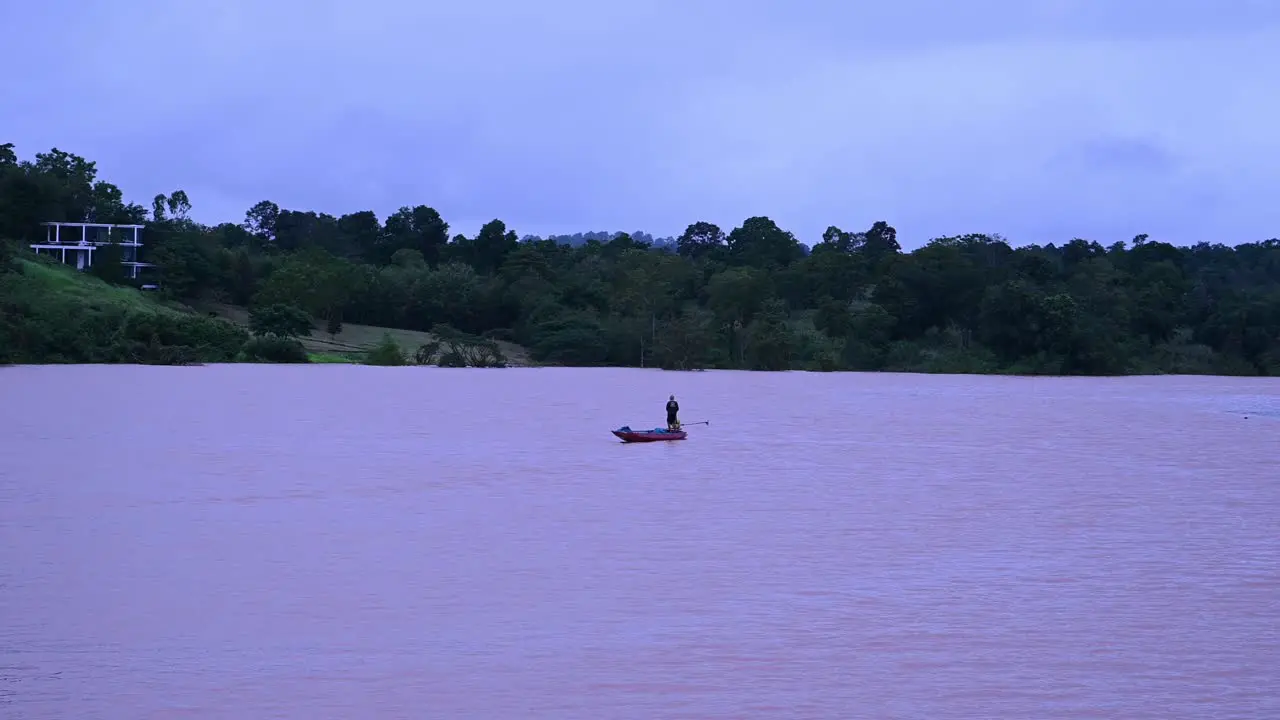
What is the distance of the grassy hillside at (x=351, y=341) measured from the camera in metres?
126

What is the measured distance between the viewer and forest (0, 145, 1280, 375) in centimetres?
11344

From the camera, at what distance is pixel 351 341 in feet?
434

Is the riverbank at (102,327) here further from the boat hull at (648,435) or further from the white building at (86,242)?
the boat hull at (648,435)

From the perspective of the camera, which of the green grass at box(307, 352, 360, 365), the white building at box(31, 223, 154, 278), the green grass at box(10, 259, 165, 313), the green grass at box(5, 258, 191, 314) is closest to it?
the green grass at box(5, 258, 191, 314)

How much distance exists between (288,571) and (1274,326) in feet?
364

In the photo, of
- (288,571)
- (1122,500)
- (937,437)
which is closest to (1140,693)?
(288,571)

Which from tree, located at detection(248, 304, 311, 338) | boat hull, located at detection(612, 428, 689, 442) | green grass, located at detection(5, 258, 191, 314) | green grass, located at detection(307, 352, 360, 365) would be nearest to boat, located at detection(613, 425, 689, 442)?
boat hull, located at detection(612, 428, 689, 442)

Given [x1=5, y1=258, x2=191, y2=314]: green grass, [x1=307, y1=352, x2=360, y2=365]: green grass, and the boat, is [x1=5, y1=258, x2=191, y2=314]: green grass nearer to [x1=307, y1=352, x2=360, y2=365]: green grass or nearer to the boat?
[x1=307, y1=352, x2=360, y2=365]: green grass

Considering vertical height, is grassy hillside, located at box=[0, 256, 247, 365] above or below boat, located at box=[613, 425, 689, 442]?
above

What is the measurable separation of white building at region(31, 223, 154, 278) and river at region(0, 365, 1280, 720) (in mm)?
84044

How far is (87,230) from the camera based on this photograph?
135 meters

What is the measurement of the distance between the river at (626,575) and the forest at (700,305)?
62661 mm

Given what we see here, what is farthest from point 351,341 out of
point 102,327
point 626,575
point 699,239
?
point 626,575

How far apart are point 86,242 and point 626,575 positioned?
120443mm
